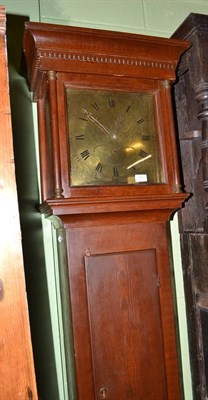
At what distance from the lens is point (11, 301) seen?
556 millimetres

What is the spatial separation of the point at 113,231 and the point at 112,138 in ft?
1.01

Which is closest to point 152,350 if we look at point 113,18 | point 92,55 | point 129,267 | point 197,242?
point 129,267

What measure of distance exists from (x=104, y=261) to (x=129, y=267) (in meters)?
0.09

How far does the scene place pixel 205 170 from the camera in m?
1.07

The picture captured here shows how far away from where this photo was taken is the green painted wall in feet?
3.59

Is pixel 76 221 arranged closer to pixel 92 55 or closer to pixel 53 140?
pixel 53 140

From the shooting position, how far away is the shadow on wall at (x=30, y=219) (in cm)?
106

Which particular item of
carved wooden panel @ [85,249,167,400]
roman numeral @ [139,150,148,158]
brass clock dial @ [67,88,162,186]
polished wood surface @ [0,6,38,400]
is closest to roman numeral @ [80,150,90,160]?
brass clock dial @ [67,88,162,186]

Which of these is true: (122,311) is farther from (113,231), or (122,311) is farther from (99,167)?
(99,167)

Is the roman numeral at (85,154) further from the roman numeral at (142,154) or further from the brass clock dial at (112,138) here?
the roman numeral at (142,154)

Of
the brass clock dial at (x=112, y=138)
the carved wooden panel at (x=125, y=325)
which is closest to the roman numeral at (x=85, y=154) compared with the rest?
the brass clock dial at (x=112, y=138)

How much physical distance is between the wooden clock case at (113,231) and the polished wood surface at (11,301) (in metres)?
0.36

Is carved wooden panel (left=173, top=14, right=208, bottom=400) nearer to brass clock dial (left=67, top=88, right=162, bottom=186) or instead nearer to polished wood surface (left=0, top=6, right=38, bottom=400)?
brass clock dial (left=67, top=88, right=162, bottom=186)

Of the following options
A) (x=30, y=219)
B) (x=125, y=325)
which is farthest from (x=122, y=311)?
(x=30, y=219)
